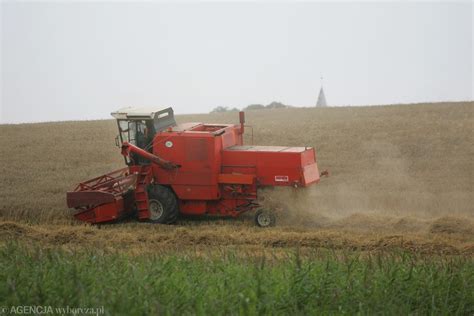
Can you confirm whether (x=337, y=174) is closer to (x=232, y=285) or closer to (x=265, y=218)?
(x=265, y=218)

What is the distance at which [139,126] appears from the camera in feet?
50.9

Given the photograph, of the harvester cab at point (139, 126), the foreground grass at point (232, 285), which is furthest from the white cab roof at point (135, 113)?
the foreground grass at point (232, 285)

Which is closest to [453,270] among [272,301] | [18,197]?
[272,301]

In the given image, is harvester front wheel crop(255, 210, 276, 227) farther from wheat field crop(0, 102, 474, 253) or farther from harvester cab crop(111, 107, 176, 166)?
harvester cab crop(111, 107, 176, 166)

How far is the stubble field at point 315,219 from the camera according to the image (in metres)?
7.97

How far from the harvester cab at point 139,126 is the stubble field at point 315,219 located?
1643 mm

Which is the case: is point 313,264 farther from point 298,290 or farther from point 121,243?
point 121,243

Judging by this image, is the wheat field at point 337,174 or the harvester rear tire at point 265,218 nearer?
the wheat field at point 337,174

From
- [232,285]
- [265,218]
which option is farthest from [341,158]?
[232,285]

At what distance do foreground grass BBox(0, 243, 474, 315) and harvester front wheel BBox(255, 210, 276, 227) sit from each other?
5.40 meters

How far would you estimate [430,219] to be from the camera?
1459 centimetres

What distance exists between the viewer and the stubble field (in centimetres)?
797

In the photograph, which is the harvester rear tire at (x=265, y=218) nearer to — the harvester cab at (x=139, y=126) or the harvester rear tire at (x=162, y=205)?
the harvester rear tire at (x=162, y=205)

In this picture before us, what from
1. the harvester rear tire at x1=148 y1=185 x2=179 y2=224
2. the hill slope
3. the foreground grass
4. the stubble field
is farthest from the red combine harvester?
the foreground grass
